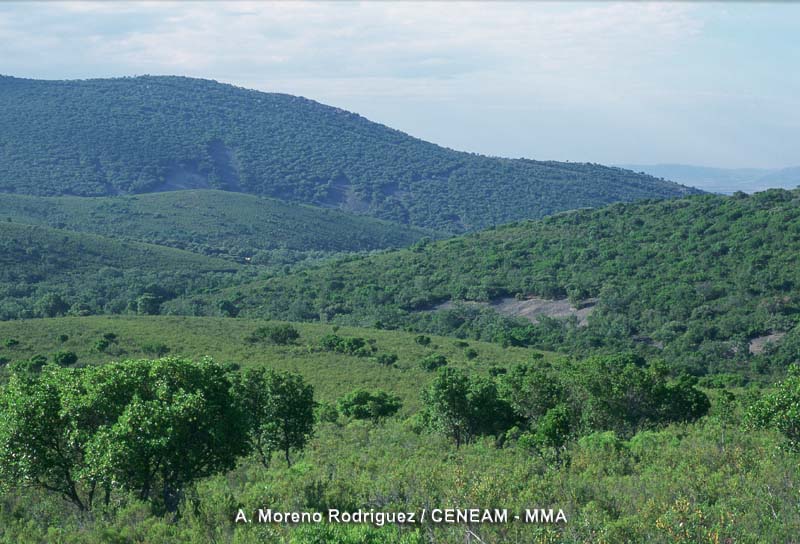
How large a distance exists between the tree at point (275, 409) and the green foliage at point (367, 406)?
716 cm

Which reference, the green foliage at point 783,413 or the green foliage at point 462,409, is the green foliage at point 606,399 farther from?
the green foliage at point 783,413

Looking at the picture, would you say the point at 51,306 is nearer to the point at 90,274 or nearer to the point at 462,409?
the point at 90,274

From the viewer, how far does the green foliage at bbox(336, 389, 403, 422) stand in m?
29.3

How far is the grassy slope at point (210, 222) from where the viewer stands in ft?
400

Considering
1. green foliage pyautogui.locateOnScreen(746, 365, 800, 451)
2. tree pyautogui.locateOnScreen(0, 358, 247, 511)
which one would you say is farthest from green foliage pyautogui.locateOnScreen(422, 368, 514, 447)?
tree pyautogui.locateOnScreen(0, 358, 247, 511)

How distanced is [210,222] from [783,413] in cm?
12324

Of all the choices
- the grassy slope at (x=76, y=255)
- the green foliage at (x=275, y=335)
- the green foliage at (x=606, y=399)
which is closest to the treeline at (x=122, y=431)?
the green foliage at (x=606, y=399)

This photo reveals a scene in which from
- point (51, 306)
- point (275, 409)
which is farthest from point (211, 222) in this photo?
point (275, 409)

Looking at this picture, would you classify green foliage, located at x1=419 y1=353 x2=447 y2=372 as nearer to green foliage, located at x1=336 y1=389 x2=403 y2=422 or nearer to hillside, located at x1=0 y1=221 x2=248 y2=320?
green foliage, located at x1=336 y1=389 x2=403 y2=422

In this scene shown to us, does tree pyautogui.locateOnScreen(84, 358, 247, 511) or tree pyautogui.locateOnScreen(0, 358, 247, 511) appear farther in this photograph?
tree pyautogui.locateOnScreen(0, 358, 247, 511)

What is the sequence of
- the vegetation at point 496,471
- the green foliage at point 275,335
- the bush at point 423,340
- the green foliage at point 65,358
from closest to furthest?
1. the vegetation at point 496,471
2. the green foliage at point 65,358
3. the green foliage at point 275,335
4. the bush at point 423,340

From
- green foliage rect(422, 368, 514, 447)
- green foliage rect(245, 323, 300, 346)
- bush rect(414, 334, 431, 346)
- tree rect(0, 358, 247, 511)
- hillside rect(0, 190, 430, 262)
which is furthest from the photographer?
hillside rect(0, 190, 430, 262)

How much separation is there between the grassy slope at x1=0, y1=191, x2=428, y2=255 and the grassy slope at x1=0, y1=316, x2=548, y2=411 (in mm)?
66741

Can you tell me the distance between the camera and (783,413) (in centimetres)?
1895
